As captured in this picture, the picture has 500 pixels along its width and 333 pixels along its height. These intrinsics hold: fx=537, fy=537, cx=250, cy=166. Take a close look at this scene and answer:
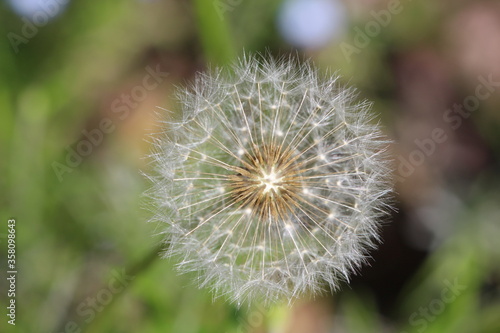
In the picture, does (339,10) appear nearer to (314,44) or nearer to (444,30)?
(314,44)

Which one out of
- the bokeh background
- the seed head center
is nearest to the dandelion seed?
the seed head center

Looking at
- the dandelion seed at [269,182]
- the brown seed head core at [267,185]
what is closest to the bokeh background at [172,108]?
the dandelion seed at [269,182]

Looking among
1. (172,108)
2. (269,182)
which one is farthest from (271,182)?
(172,108)

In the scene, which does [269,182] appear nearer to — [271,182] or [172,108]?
[271,182]

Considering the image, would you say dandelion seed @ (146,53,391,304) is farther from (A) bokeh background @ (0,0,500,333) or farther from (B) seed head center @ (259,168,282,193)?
(A) bokeh background @ (0,0,500,333)

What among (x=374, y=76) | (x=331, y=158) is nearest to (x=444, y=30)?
(x=374, y=76)

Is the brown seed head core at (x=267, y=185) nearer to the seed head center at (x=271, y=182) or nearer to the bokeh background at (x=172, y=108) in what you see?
the seed head center at (x=271, y=182)
